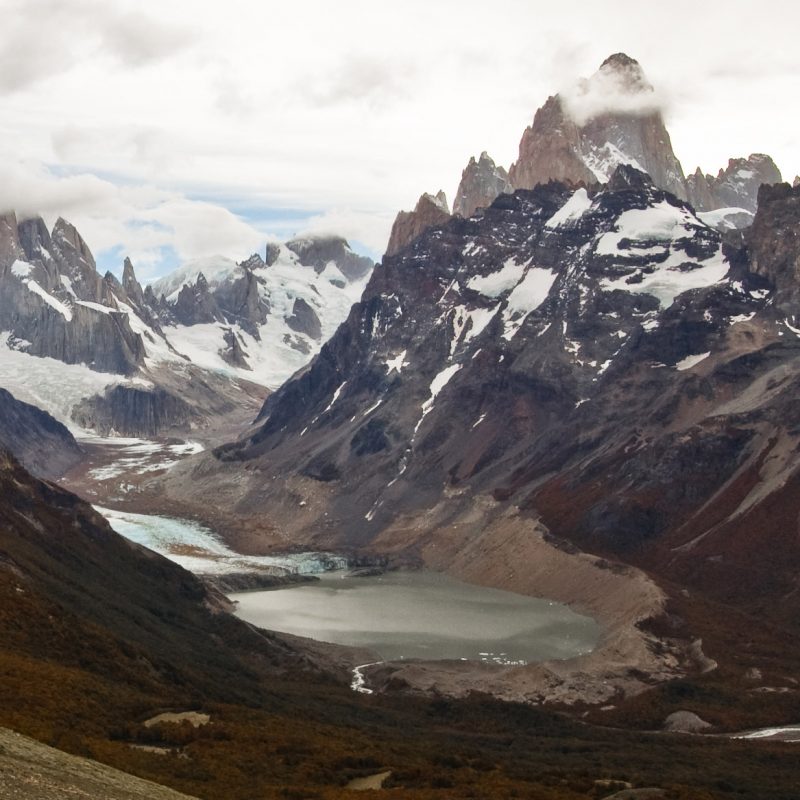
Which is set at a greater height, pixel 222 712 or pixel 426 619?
pixel 222 712

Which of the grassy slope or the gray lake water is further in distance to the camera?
the gray lake water

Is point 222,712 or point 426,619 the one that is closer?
point 222,712

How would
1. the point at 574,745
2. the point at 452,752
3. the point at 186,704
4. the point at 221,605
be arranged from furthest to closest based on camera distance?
the point at 221,605 → the point at 574,745 → the point at 452,752 → the point at 186,704

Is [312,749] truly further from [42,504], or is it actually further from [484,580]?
[484,580]

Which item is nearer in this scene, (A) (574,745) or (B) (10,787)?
(B) (10,787)

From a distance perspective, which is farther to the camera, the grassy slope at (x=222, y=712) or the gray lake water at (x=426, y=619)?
the gray lake water at (x=426, y=619)

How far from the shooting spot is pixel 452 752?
80312mm

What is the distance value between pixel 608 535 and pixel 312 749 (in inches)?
4891

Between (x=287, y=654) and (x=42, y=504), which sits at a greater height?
(x=42, y=504)

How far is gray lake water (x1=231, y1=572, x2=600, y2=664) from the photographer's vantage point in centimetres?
14288

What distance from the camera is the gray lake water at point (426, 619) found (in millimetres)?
142875

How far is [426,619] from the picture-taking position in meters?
162

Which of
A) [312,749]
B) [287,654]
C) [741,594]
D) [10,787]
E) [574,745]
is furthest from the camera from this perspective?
[741,594]

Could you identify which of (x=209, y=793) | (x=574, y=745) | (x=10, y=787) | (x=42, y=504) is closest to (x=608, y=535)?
(x=42, y=504)
